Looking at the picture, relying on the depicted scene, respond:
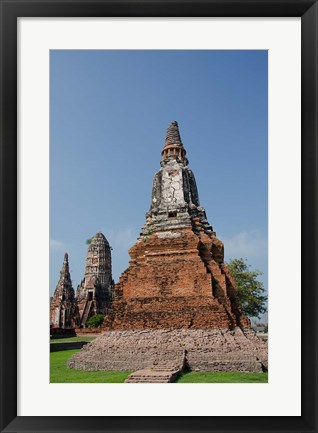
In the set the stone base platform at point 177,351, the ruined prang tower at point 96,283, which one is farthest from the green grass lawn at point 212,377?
the ruined prang tower at point 96,283

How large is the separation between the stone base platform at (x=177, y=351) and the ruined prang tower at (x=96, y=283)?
30.2 m

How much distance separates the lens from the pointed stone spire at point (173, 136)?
74.0ft

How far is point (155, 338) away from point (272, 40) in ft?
39.8

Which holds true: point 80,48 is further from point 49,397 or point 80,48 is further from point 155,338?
point 155,338

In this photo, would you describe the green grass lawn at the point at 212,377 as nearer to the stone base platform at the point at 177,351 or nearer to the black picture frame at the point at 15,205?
the stone base platform at the point at 177,351

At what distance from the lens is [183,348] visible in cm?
1562

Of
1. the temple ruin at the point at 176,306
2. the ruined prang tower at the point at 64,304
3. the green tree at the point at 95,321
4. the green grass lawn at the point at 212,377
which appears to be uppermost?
the temple ruin at the point at 176,306

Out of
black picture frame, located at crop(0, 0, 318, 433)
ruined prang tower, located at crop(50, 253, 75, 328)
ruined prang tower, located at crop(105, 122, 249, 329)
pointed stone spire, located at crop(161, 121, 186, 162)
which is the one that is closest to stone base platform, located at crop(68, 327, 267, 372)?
ruined prang tower, located at crop(105, 122, 249, 329)

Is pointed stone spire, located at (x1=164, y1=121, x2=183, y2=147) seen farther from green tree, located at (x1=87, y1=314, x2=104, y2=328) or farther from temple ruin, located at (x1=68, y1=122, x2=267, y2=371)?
green tree, located at (x1=87, y1=314, x2=104, y2=328)

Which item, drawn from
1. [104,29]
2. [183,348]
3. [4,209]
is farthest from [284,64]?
[183,348]

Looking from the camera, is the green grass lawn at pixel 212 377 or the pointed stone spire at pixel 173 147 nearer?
the green grass lawn at pixel 212 377

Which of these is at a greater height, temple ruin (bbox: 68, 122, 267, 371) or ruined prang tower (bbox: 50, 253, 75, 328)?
temple ruin (bbox: 68, 122, 267, 371)

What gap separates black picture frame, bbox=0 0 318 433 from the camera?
22.0 ft

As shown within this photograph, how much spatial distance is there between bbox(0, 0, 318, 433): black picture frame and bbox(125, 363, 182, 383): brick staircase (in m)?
5.72
